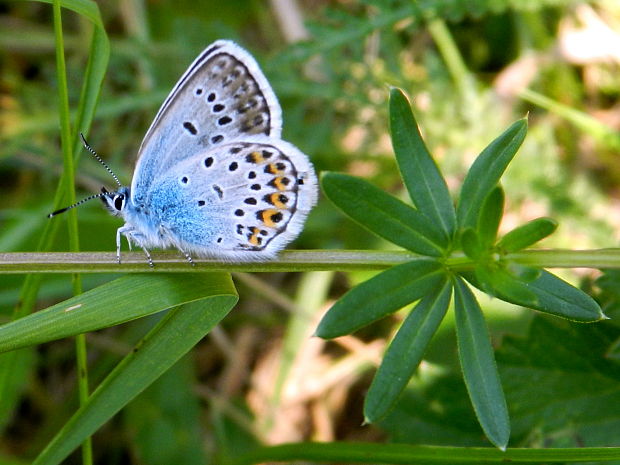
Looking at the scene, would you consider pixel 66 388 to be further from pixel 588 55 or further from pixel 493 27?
pixel 588 55

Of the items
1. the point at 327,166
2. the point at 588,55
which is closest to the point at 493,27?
the point at 588,55

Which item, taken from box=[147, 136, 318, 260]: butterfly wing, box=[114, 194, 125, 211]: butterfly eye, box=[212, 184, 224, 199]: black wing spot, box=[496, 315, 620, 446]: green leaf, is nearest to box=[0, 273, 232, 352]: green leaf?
box=[147, 136, 318, 260]: butterfly wing

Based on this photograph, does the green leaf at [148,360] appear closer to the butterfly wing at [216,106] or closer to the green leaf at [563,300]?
the butterfly wing at [216,106]

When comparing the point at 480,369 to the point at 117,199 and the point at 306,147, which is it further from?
the point at 306,147

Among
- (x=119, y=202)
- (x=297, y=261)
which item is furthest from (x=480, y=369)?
(x=119, y=202)

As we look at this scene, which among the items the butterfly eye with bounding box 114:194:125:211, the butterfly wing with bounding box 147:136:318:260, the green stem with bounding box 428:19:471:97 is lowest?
the butterfly wing with bounding box 147:136:318:260

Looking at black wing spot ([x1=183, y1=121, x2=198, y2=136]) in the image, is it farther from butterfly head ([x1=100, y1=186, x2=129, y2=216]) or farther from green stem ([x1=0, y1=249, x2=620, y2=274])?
green stem ([x1=0, y1=249, x2=620, y2=274])

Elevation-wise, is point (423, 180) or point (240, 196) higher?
point (240, 196)
